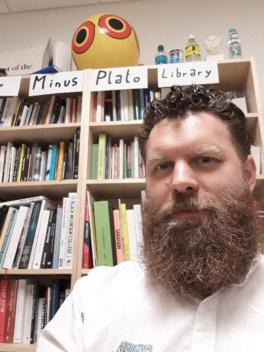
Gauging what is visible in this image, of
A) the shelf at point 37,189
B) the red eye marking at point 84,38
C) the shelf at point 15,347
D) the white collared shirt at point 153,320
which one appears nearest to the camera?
the white collared shirt at point 153,320

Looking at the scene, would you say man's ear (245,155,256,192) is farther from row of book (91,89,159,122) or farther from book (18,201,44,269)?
book (18,201,44,269)

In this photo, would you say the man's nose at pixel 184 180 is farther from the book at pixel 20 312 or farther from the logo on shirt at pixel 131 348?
the book at pixel 20 312

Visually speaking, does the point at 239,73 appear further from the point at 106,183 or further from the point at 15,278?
the point at 15,278

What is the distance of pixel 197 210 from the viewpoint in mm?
711

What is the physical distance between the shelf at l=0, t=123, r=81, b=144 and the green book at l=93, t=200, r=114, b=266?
1.22 ft

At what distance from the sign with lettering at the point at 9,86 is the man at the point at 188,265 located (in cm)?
79

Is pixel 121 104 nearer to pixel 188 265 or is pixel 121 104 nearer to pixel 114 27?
pixel 114 27

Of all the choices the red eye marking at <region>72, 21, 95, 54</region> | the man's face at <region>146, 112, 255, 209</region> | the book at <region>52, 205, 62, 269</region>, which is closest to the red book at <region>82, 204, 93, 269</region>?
the book at <region>52, 205, 62, 269</region>

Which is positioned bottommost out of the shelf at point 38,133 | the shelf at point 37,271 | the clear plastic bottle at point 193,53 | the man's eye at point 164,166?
the shelf at point 37,271

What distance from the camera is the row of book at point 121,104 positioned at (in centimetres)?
136

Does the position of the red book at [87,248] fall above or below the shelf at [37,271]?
above

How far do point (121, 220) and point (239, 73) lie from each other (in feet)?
2.73

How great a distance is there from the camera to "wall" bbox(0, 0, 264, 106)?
1749 mm

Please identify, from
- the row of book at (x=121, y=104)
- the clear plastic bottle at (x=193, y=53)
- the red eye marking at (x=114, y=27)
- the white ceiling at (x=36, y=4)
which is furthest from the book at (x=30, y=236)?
the white ceiling at (x=36, y=4)
